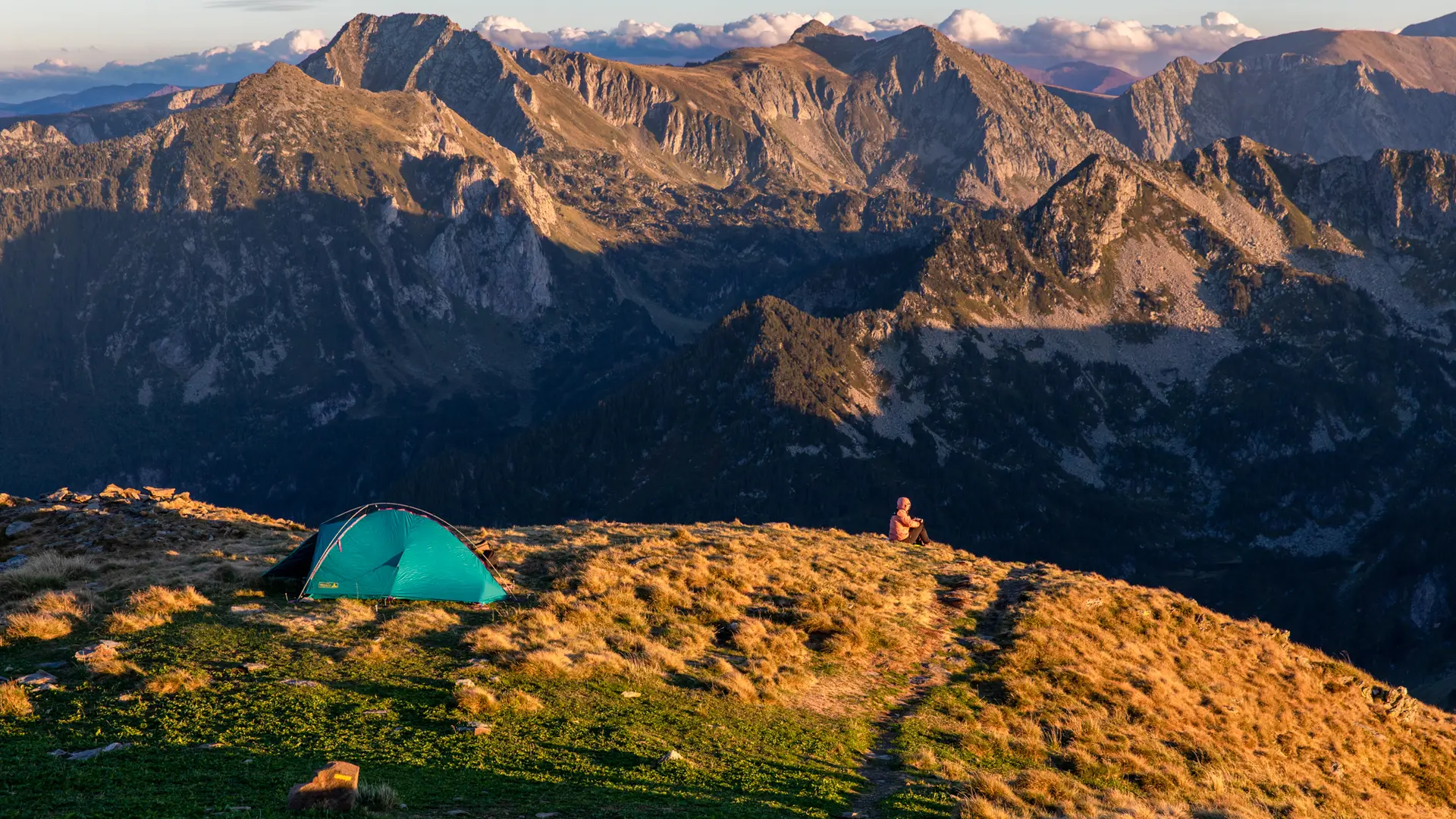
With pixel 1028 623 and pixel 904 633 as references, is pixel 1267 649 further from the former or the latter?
pixel 904 633

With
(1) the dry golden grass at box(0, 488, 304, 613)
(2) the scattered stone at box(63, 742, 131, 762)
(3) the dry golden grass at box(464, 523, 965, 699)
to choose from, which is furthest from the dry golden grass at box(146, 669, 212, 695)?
(1) the dry golden grass at box(0, 488, 304, 613)

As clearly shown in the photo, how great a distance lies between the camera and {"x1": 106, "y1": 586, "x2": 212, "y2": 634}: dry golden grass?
101ft

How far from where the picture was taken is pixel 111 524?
143ft

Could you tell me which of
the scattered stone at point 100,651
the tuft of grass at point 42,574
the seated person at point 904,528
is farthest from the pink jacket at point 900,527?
the scattered stone at point 100,651

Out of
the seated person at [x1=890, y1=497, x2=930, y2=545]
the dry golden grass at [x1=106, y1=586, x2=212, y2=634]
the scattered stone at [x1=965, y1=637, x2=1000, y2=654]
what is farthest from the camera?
the seated person at [x1=890, y1=497, x2=930, y2=545]

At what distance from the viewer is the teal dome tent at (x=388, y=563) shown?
1415 inches

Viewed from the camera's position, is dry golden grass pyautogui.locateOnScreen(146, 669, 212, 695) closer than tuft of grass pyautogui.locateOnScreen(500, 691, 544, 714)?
Yes

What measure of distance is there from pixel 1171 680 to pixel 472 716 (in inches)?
1063

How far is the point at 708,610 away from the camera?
3828cm

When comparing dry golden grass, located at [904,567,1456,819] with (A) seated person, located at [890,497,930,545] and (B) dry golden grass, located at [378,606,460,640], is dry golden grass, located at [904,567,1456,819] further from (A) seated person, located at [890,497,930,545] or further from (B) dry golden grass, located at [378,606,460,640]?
(B) dry golden grass, located at [378,606,460,640]

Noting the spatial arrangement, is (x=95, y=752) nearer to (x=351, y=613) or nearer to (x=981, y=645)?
(x=351, y=613)

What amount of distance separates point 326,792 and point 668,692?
12.0 metres

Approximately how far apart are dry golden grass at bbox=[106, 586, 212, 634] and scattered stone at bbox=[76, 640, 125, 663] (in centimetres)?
141

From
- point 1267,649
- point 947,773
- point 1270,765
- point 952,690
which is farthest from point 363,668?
point 1267,649
